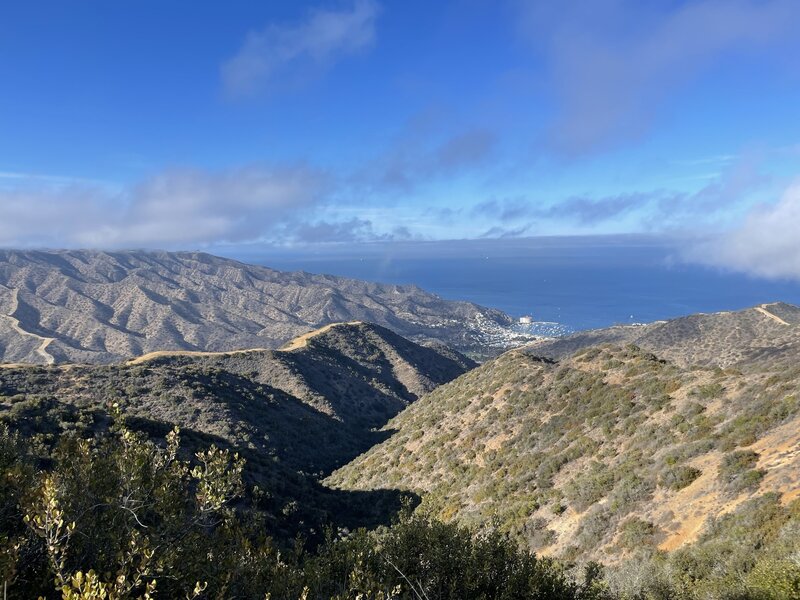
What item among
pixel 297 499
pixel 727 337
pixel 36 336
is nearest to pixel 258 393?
pixel 297 499

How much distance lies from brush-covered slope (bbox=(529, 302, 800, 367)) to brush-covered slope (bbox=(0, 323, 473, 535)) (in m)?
41.1

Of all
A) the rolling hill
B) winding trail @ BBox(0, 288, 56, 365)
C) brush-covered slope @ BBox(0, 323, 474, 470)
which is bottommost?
winding trail @ BBox(0, 288, 56, 365)

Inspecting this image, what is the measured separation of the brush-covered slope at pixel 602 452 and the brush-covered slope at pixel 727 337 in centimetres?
4265

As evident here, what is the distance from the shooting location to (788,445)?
17.0 m

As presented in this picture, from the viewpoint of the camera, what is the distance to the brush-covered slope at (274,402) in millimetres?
29609

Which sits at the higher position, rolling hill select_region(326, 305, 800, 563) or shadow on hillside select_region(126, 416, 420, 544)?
rolling hill select_region(326, 305, 800, 563)

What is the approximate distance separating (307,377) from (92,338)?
128681 millimetres

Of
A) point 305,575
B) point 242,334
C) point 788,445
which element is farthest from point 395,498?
point 242,334

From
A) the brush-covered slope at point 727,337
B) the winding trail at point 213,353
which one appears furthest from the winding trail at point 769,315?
the winding trail at point 213,353

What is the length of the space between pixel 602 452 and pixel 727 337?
237 feet

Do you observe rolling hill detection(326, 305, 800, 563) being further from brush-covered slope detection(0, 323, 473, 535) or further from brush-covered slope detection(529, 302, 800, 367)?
brush-covered slope detection(529, 302, 800, 367)

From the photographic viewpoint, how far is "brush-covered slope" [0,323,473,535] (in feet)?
97.1

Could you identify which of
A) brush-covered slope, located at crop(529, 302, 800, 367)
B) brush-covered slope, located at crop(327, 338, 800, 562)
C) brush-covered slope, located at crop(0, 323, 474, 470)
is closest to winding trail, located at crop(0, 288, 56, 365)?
brush-covered slope, located at crop(0, 323, 474, 470)

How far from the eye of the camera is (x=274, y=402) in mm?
51625
